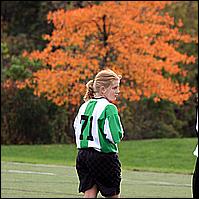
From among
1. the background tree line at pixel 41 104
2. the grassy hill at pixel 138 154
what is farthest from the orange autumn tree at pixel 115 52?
the background tree line at pixel 41 104

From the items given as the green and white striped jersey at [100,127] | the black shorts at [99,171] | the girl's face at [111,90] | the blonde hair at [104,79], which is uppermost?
the blonde hair at [104,79]

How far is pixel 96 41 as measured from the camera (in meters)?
27.4

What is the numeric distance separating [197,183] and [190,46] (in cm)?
3321

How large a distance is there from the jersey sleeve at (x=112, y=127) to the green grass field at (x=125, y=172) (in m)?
6.41

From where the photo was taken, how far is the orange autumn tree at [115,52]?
2630cm

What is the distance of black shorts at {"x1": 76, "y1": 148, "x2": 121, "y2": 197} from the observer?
24.4 ft

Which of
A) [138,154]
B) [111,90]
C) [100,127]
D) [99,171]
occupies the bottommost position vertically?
[138,154]

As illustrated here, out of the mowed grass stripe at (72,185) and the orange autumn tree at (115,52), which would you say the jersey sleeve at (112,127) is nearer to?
the mowed grass stripe at (72,185)

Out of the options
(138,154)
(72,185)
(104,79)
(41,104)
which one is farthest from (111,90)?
(41,104)

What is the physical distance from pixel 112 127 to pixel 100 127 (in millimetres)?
120

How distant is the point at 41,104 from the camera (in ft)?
105

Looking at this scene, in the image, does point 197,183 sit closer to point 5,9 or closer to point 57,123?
point 57,123

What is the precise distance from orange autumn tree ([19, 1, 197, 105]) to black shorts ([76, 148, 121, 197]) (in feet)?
60.8

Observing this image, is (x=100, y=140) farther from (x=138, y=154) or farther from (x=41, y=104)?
(x=41, y=104)
